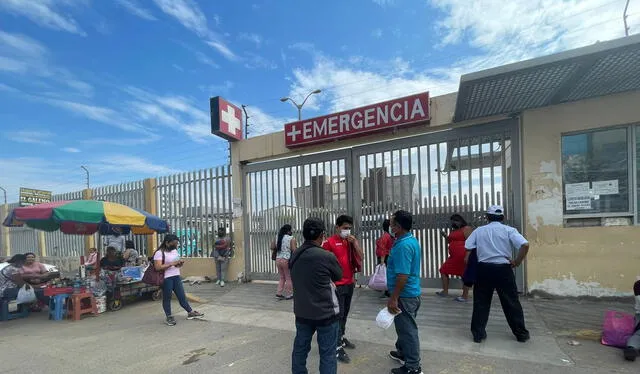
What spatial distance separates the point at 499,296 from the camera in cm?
449

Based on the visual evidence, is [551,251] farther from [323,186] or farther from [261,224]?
[261,224]

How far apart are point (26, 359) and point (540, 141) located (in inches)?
323

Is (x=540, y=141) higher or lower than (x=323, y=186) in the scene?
higher

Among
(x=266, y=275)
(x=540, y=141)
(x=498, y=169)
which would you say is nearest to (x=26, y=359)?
(x=266, y=275)

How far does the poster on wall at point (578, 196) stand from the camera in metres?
6.15

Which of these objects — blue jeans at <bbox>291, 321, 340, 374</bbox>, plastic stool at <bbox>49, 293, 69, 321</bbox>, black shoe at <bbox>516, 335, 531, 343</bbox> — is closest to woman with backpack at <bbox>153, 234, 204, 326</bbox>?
plastic stool at <bbox>49, 293, 69, 321</bbox>

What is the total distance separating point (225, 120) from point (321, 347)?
7179 millimetres

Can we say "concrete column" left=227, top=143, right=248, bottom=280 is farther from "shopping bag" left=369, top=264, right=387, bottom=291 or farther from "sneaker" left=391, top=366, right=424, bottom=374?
"sneaker" left=391, top=366, right=424, bottom=374

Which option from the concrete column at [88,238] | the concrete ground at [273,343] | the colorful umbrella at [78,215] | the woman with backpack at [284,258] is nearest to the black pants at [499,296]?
the concrete ground at [273,343]

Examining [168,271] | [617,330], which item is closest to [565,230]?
[617,330]

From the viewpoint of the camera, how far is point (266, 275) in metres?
9.10

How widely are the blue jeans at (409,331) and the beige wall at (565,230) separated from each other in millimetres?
3742

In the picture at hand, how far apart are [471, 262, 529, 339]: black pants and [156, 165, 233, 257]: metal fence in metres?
6.63

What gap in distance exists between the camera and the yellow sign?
639 inches
